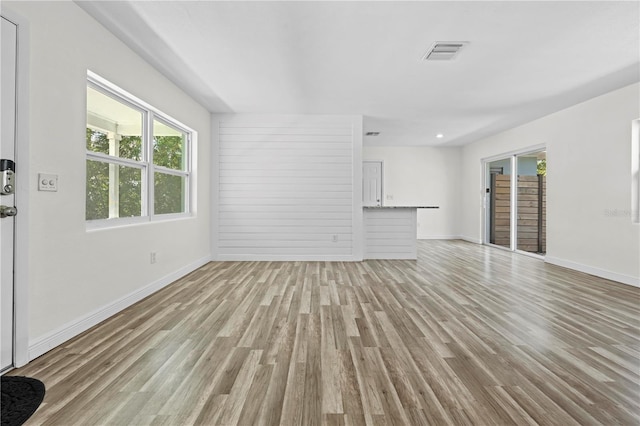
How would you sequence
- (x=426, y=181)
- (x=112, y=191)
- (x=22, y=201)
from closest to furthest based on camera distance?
(x=22, y=201), (x=112, y=191), (x=426, y=181)

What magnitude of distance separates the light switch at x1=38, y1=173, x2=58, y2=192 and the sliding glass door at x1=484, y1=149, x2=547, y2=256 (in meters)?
6.89

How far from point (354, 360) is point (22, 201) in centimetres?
233

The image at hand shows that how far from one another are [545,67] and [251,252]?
16.0 ft

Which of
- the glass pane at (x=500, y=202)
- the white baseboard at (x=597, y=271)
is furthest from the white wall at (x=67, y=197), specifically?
the glass pane at (x=500, y=202)

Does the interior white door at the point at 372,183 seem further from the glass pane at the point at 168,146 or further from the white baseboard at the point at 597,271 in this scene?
the glass pane at the point at 168,146

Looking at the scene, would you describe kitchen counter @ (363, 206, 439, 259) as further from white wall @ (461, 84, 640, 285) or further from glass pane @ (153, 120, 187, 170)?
glass pane @ (153, 120, 187, 170)

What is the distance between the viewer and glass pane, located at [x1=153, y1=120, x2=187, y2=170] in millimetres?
4051

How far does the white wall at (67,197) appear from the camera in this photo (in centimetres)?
217

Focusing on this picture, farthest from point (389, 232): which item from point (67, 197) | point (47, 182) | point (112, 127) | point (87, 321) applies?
point (47, 182)

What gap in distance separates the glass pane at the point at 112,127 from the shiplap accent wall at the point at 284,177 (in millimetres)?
2188

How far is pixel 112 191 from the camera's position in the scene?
10.3 feet

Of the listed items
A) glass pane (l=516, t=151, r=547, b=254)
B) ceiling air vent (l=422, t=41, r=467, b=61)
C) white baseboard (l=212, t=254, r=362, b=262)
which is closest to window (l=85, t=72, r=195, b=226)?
white baseboard (l=212, t=254, r=362, b=262)

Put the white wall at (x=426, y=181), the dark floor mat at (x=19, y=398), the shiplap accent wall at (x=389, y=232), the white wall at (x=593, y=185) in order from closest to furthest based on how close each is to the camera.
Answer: the dark floor mat at (x=19, y=398) → the white wall at (x=593, y=185) → the shiplap accent wall at (x=389, y=232) → the white wall at (x=426, y=181)

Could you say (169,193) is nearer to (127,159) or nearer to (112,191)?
(127,159)
